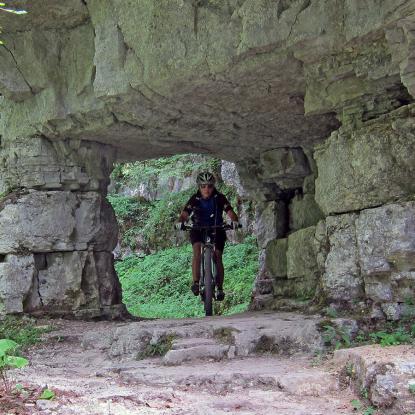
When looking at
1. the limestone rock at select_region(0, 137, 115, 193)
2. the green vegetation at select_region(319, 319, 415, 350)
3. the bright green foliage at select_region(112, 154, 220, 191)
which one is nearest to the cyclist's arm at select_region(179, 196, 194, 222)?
the limestone rock at select_region(0, 137, 115, 193)

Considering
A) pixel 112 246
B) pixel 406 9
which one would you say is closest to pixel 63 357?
pixel 112 246

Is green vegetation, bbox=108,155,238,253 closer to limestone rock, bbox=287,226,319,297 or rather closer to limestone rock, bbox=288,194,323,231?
limestone rock, bbox=288,194,323,231

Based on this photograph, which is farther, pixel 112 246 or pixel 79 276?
pixel 112 246

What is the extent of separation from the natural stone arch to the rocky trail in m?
1.25

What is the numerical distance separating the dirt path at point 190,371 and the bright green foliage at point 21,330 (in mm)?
195

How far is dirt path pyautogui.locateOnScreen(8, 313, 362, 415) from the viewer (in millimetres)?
3572

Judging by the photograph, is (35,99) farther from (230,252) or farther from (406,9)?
(230,252)

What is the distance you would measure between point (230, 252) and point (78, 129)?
9595 mm

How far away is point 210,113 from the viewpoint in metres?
7.54

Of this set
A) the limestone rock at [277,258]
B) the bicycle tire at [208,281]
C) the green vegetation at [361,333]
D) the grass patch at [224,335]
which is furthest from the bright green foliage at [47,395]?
the limestone rock at [277,258]

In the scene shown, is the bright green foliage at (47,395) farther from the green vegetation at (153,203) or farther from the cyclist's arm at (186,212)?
the green vegetation at (153,203)

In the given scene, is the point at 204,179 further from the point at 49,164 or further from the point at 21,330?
Result: the point at 21,330

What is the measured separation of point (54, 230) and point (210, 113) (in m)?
3.17

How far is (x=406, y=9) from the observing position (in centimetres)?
468
